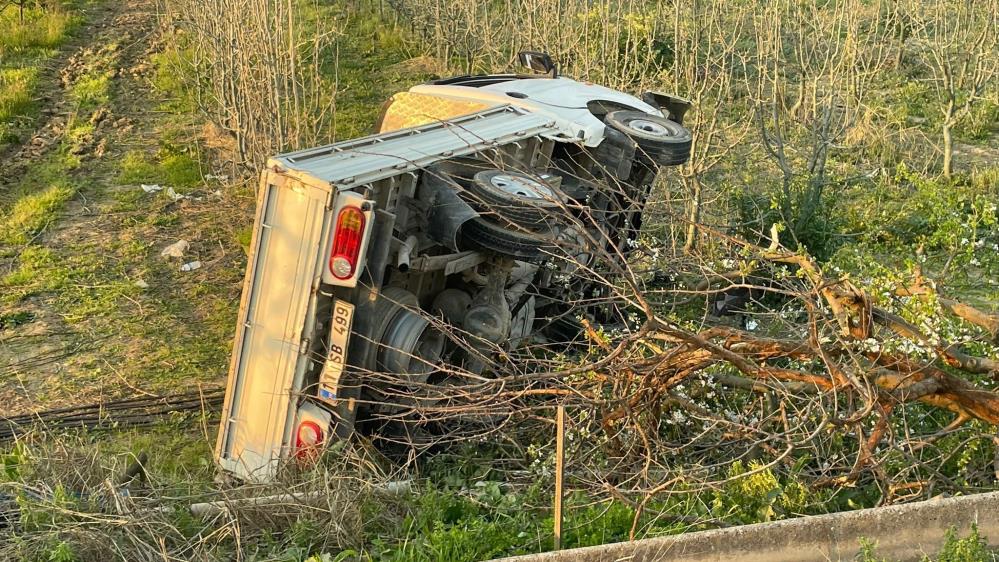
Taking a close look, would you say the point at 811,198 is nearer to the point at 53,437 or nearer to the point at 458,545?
the point at 458,545

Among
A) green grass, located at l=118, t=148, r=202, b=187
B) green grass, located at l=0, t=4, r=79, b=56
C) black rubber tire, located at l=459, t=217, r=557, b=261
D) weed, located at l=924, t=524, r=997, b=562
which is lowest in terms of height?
green grass, located at l=118, t=148, r=202, b=187

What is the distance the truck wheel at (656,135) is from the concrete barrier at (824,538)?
340cm

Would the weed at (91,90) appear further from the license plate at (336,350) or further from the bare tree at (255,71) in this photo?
the license plate at (336,350)

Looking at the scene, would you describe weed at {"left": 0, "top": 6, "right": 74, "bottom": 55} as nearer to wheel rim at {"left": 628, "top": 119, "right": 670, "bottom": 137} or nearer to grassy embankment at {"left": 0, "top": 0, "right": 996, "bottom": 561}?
grassy embankment at {"left": 0, "top": 0, "right": 996, "bottom": 561}

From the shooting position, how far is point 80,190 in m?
10.3

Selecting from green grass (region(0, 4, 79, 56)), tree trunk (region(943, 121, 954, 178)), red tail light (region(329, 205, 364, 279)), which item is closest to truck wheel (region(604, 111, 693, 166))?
red tail light (region(329, 205, 364, 279))

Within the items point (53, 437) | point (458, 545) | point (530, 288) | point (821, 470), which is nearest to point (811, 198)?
point (530, 288)

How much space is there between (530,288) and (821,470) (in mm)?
2266

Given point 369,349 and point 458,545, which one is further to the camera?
point 369,349

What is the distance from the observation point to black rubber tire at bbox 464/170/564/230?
17.2 feet

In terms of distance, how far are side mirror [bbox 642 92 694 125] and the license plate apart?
4224 mm

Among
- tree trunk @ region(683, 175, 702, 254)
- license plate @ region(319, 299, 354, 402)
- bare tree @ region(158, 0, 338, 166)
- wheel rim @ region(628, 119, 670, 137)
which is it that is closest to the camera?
license plate @ region(319, 299, 354, 402)

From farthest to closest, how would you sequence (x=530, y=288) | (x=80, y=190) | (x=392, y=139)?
(x=80, y=190)
(x=530, y=288)
(x=392, y=139)

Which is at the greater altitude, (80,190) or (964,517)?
(964,517)
